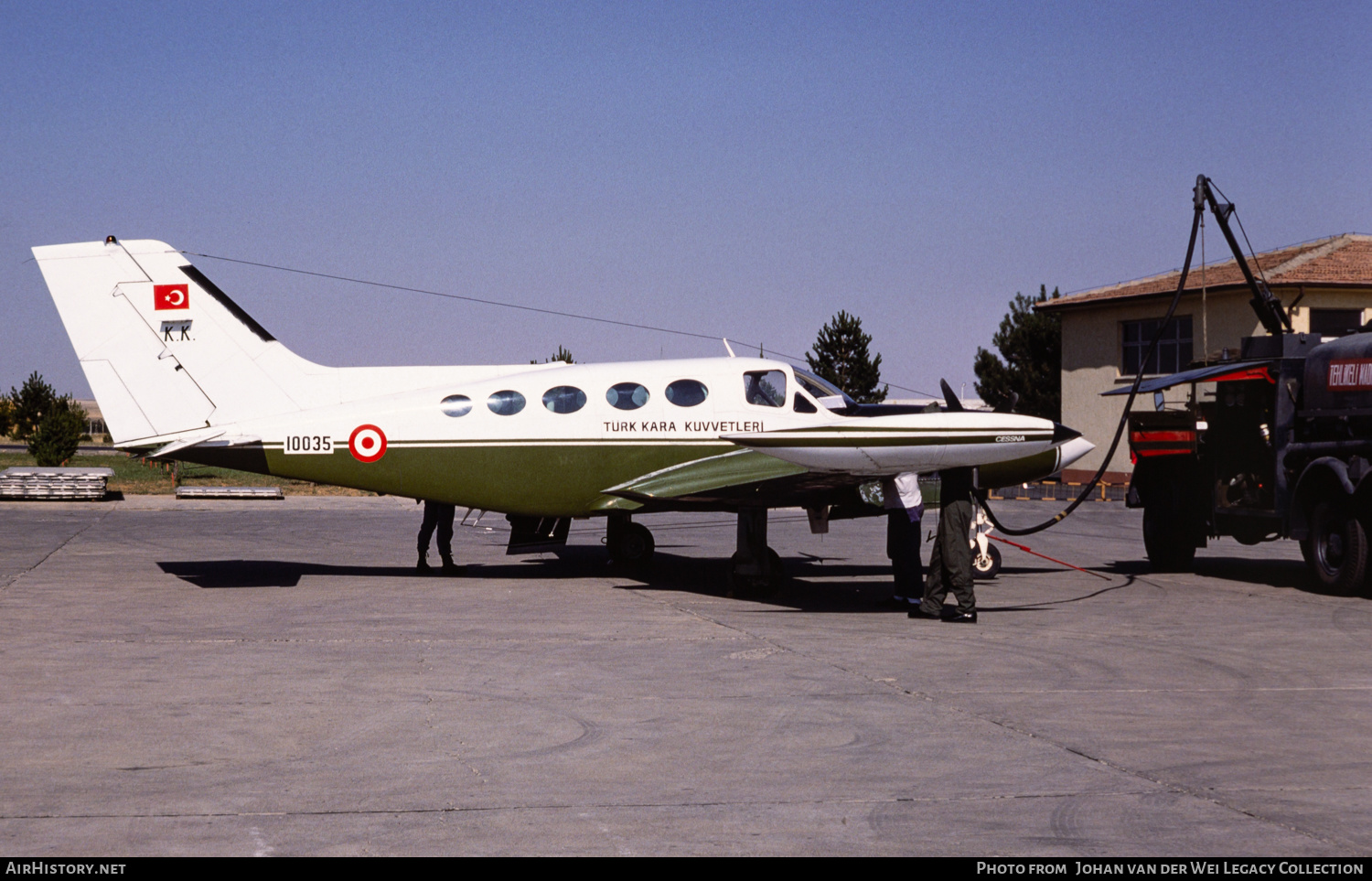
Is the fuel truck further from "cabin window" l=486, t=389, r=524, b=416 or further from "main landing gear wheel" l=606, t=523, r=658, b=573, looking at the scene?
"cabin window" l=486, t=389, r=524, b=416

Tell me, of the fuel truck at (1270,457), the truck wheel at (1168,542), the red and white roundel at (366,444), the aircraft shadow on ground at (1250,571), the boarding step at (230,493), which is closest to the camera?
the fuel truck at (1270,457)

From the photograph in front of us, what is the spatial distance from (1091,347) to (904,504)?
122 ft

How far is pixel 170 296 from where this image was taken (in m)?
15.7

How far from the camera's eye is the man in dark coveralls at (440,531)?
54.3 feet

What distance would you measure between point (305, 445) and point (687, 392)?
512 centimetres

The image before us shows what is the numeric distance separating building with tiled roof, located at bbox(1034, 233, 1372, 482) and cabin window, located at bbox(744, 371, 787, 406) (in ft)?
86.8

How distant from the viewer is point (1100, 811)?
19.4 ft

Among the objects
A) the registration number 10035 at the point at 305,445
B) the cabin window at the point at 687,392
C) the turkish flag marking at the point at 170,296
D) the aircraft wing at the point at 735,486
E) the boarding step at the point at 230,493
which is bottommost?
the boarding step at the point at 230,493

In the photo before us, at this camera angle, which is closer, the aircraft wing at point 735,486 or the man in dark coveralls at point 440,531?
the aircraft wing at point 735,486

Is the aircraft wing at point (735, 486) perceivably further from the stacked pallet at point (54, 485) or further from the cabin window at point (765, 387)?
the stacked pallet at point (54, 485)

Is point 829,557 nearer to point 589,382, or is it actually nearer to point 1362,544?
point 589,382

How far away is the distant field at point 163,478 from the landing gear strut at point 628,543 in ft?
61.6

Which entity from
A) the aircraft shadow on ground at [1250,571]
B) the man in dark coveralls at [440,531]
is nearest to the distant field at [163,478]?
the man in dark coveralls at [440,531]

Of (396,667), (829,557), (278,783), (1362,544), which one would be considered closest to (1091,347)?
(829,557)
